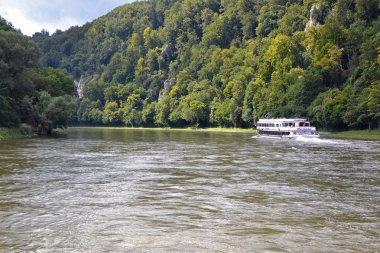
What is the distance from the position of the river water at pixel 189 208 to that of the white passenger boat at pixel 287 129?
45.1 m

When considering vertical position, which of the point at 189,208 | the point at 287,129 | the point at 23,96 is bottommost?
the point at 189,208

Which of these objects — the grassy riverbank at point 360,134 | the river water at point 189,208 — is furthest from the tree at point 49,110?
the grassy riverbank at point 360,134

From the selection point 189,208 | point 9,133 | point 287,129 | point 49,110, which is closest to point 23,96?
point 49,110

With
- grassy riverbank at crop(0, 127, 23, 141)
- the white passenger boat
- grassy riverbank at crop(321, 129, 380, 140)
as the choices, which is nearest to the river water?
grassy riverbank at crop(0, 127, 23, 141)

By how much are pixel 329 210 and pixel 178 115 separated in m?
166

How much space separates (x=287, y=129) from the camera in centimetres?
Answer: 8512

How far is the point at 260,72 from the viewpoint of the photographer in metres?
152

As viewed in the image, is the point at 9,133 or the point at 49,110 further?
the point at 49,110

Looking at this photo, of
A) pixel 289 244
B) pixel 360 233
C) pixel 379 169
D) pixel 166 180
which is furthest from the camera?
pixel 379 169

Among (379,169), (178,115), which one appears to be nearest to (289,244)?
(379,169)

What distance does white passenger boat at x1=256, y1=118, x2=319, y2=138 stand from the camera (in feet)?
267

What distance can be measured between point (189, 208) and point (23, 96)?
77.8 m

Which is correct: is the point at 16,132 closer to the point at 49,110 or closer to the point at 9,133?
the point at 9,133

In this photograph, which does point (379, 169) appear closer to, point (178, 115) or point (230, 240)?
point (230, 240)
